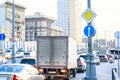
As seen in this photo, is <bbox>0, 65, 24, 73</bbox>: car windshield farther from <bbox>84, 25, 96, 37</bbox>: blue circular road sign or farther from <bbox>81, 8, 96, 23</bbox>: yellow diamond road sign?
<bbox>81, 8, 96, 23</bbox>: yellow diamond road sign

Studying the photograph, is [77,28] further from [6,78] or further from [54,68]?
[6,78]

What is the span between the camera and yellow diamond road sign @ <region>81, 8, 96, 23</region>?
2053cm

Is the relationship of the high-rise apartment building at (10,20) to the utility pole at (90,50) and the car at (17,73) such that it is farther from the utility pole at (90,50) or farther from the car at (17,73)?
the car at (17,73)

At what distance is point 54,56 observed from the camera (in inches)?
1056

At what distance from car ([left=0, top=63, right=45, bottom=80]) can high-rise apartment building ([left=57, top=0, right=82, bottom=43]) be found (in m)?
126

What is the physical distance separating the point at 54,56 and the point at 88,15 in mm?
6842

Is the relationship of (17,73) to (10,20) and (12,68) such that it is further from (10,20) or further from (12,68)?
(10,20)

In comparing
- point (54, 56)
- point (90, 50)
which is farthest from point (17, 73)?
point (54, 56)

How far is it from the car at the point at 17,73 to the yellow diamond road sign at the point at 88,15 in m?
4.95

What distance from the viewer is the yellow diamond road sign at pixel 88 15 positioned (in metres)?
20.5

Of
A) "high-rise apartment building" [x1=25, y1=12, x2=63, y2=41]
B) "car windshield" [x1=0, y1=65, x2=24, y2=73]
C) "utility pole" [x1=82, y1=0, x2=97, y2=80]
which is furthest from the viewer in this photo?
"high-rise apartment building" [x1=25, y1=12, x2=63, y2=41]

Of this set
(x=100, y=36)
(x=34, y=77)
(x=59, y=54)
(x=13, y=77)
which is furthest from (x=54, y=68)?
(x=100, y=36)

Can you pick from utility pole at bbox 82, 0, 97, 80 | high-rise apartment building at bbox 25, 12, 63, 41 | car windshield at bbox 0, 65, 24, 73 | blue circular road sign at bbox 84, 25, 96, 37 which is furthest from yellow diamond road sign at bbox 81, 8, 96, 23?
high-rise apartment building at bbox 25, 12, 63, 41

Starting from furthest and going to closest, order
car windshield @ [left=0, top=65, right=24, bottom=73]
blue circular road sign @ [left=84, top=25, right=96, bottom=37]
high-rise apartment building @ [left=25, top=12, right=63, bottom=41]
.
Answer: high-rise apartment building @ [left=25, top=12, right=63, bottom=41]
blue circular road sign @ [left=84, top=25, right=96, bottom=37]
car windshield @ [left=0, top=65, right=24, bottom=73]
